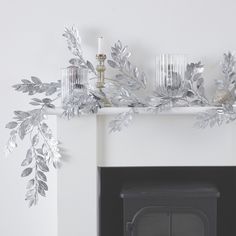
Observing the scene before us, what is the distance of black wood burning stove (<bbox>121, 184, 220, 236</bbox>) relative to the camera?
157 centimetres

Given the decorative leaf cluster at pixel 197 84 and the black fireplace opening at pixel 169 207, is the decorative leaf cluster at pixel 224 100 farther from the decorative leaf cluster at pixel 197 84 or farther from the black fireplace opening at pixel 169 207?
the black fireplace opening at pixel 169 207

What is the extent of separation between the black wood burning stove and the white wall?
0.36 meters

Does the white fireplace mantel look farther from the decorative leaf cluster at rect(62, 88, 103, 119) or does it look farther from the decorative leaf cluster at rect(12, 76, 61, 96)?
the decorative leaf cluster at rect(12, 76, 61, 96)

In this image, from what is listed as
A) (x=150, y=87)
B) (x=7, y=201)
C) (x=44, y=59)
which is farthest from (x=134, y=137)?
(x=7, y=201)

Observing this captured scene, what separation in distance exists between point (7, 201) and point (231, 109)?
1.05 meters

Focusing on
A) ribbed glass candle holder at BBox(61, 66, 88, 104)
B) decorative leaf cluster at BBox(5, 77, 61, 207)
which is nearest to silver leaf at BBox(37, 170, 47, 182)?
decorative leaf cluster at BBox(5, 77, 61, 207)

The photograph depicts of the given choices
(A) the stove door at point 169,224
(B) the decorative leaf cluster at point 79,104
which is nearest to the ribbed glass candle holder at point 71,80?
(B) the decorative leaf cluster at point 79,104

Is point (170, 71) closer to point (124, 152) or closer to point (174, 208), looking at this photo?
point (124, 152)

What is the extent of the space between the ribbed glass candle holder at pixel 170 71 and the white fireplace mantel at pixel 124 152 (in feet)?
0.40

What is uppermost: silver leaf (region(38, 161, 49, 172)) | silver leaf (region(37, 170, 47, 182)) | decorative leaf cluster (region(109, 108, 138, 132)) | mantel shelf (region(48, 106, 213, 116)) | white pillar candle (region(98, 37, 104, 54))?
white pillar candle (region(98, 37, 104, 54))

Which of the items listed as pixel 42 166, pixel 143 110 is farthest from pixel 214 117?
pixel 42 166

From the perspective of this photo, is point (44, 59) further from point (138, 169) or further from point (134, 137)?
point (138, 169)

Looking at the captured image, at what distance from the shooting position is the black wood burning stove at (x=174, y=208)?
5.14 ft

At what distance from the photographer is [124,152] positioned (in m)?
1.54
